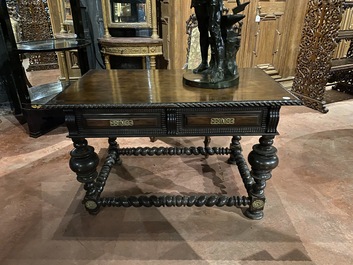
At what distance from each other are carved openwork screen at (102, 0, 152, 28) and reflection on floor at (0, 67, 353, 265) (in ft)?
4.99

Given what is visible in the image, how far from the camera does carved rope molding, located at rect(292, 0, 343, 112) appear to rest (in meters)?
2.91

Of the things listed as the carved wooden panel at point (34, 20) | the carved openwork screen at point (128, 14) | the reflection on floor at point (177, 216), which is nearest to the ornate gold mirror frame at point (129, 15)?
the carved openwork screen at point (128, 14)

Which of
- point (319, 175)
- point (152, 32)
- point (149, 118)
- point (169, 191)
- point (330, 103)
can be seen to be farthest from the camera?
point (330, 103)

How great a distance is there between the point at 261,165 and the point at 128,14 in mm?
2452

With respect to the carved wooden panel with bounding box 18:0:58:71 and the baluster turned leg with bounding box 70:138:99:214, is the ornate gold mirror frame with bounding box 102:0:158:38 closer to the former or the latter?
the carved wooden panel with bounding box 18:0:58:71

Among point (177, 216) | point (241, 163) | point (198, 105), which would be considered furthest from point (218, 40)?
point (177, 216)

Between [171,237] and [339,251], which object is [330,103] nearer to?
[339,251]

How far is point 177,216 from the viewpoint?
1610 mm

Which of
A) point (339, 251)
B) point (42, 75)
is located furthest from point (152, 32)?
point (339, 251)

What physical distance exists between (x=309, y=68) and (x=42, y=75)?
3576mm

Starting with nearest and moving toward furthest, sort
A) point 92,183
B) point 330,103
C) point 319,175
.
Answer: point 92,183
point 319,175
point 330,103

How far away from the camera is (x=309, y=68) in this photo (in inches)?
128

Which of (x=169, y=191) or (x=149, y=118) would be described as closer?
(x=149, y=118)

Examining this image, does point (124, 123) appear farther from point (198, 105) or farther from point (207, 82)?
point (207, 82)
